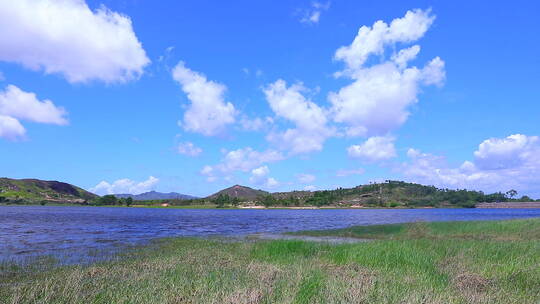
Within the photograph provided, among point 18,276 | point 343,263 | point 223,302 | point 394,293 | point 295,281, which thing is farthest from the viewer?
point 343,263

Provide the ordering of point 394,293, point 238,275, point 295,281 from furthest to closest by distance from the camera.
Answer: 1. point 238,275
2. point 295,281
3. point 394,293

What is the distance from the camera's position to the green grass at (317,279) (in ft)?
39.5

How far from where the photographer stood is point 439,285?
14211mm

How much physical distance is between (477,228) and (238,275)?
39.1 m

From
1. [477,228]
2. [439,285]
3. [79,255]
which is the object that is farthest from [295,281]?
[477,228]

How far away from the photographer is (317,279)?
14328 millimetres

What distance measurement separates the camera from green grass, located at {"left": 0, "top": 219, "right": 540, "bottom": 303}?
1203cm

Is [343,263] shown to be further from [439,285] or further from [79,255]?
[79,255]

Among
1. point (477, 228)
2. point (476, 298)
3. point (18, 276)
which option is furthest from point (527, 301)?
point (477, 228)

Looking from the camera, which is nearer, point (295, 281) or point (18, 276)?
point (295, 281)

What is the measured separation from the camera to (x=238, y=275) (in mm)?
16188

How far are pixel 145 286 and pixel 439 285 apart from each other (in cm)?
1098

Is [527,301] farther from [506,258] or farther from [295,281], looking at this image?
[506,258]

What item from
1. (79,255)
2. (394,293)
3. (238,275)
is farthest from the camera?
(79,255)
